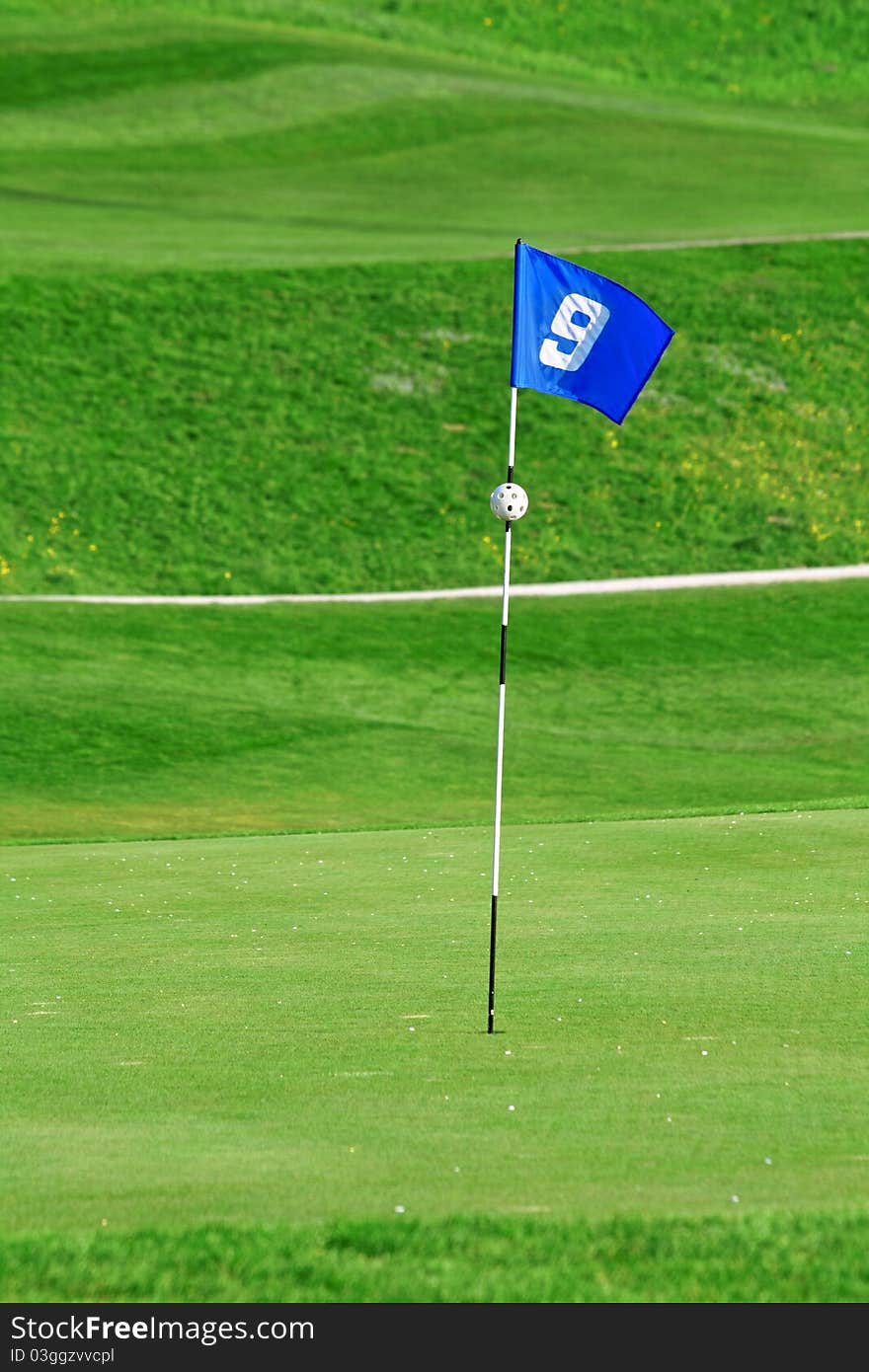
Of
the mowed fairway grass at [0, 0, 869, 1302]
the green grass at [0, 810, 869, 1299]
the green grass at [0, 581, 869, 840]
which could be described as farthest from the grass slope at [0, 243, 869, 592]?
the green grass at [0, 810, 869, 1299]

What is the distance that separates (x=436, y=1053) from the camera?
31.9 ft

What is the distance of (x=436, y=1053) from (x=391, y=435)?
3303cm

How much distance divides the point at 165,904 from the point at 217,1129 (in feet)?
24.6

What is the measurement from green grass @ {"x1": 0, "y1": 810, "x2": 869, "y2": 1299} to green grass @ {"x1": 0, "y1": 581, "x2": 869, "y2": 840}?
799cm

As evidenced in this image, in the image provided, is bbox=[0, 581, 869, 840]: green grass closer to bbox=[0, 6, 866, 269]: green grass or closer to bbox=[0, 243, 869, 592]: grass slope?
bbox=[0, 243, 869, 592]: grass slope

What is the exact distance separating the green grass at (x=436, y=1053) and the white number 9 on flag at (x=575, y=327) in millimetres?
3833

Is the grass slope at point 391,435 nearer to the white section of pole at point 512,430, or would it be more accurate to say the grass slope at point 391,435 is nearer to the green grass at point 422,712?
the green grass at point 422,712

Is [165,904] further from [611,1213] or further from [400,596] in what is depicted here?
[400,596]

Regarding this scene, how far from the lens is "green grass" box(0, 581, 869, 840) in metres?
25.9

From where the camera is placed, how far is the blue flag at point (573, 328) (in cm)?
1170

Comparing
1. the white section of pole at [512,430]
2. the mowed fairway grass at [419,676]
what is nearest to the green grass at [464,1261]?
the mowed fairway grass at [419,676]

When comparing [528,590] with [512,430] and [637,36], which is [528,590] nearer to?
[512,430]

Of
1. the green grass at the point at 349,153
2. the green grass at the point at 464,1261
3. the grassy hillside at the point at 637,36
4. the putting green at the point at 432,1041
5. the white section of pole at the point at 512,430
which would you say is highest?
the grassy hillside at the point at 637,36

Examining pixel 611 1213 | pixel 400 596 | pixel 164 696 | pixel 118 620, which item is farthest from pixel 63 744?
pixel 611 1213
